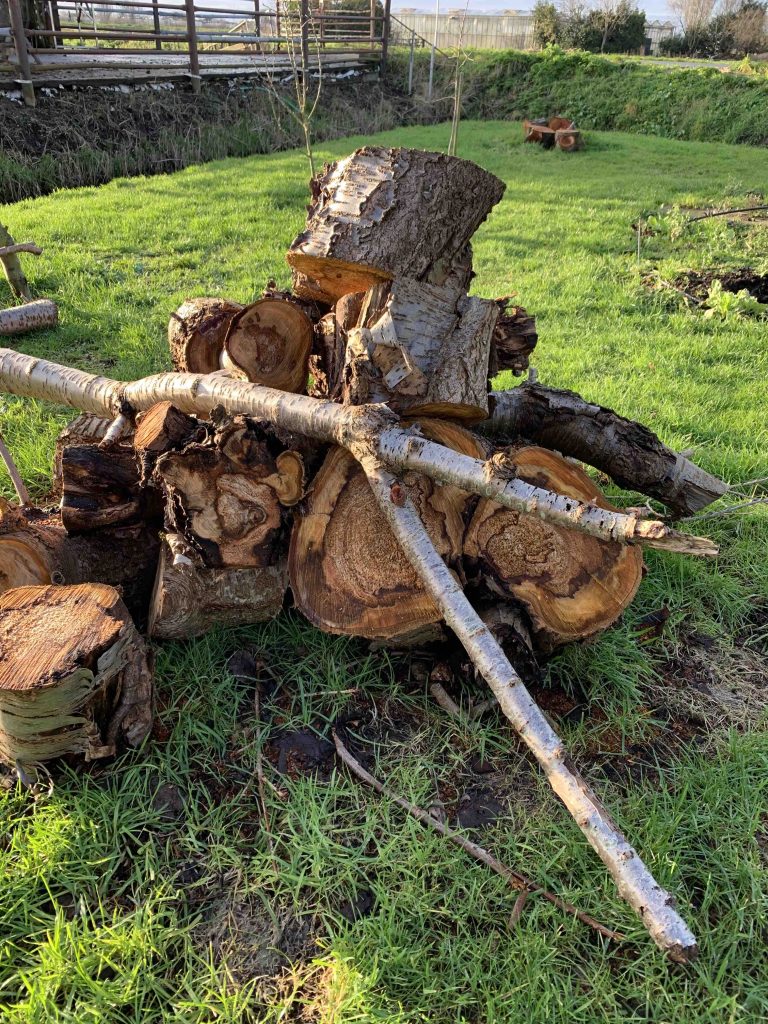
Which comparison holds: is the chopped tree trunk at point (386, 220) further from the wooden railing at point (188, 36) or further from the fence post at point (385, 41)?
the fence post at point (385, 41)

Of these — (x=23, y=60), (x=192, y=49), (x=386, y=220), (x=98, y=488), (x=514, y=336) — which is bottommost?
(x=98, y=488)

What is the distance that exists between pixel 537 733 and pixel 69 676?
4.01 ft

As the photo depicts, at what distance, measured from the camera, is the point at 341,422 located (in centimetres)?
205

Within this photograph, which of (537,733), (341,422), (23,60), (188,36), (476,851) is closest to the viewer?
(537,733)

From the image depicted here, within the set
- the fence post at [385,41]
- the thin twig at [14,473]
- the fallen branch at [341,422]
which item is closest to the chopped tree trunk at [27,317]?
the fallen branch at [341,422]

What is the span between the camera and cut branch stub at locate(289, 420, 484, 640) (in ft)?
6.93

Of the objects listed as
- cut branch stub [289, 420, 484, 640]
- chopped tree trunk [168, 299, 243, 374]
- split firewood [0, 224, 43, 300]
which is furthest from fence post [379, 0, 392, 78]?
cut branch stub [289, 420, 484, 640]

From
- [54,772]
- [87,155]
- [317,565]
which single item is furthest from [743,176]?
[54,772]

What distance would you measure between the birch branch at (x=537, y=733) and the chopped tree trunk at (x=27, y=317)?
12.4 feet

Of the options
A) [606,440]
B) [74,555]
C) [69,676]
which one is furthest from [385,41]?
[69,676]

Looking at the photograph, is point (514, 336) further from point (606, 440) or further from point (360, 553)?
point (360, 553)

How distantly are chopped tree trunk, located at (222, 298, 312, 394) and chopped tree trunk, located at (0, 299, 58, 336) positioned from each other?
2.76 m

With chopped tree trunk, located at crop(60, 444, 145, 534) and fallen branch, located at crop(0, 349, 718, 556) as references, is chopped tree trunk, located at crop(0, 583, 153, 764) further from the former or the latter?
fallen branch, located at crop(0, 349, 718, 556)

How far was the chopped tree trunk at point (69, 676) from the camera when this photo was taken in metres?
1.72
